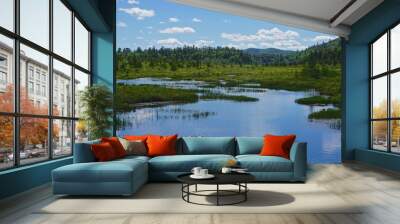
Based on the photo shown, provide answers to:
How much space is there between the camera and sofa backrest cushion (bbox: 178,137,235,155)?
741 centimetres

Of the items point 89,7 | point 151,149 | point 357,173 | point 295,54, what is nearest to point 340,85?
point 295,54

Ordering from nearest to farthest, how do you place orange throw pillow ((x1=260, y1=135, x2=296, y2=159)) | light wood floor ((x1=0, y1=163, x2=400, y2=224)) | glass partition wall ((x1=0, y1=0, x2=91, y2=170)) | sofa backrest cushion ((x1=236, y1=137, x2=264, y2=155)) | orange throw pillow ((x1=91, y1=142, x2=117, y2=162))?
light wood floor ((x1=0, y1=163, x2=400, y2=224)), glass partition wall ((x1=0, y1=0, x2=91, y2=170)), orange throw pillow ((x1=91, y1=142, x2=117, y2=162)), orange throw pillow ((x1=260, y1=135, x2=296, y2=159)), sofa backrest cushion ((x1=236, y1=137, x2=264, y2=155))

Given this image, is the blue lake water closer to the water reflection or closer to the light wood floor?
the water reflection

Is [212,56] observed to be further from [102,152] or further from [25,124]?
[25,124]

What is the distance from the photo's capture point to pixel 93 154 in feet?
20.3

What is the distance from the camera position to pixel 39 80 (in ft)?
20.8

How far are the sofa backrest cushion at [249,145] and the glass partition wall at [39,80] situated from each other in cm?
325

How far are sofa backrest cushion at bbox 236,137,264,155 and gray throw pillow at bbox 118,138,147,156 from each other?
174 centimetres

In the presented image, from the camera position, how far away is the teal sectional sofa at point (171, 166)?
5270 millimetres

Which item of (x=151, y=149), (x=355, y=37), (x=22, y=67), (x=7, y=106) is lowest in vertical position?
(x=151, y=149)

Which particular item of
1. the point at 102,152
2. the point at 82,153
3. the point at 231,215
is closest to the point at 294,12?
the point at 102,152

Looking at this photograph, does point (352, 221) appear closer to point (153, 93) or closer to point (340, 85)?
point (340, 85)

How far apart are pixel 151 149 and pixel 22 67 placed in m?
2.61

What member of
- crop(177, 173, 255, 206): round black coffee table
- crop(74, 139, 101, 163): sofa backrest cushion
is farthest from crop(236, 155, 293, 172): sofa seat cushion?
crop(74, 139, 101, 163): sofa backrest cushion
